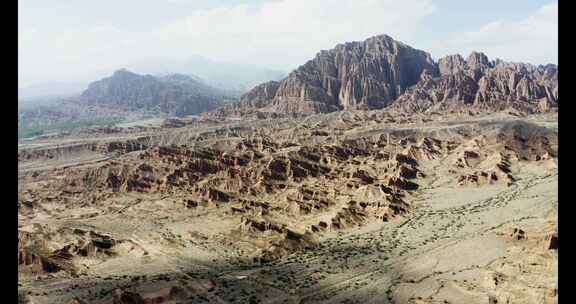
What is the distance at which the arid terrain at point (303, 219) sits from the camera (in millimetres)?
57594

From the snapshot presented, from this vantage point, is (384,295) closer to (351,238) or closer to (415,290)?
(415,290)

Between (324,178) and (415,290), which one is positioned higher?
(324,178)

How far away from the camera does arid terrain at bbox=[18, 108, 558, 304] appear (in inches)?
2267

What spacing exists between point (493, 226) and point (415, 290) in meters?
28.2

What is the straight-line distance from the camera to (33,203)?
10825cm

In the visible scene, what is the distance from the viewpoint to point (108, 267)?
68.8m

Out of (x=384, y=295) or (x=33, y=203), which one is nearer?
(x=384, y=295)

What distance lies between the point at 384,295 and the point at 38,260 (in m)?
44.8

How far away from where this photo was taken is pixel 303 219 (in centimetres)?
8869

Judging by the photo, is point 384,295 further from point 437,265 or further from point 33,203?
point 33,203

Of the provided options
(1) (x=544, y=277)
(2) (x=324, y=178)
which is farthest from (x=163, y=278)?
(2) (x=324, y=178)
